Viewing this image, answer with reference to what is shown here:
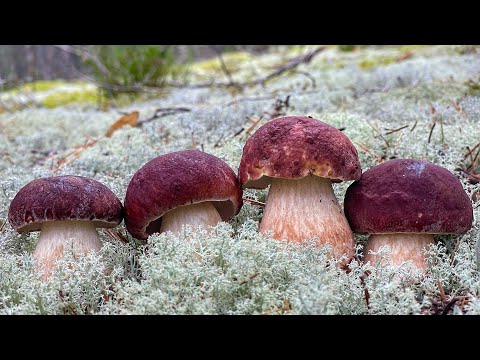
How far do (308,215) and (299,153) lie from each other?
31 cm

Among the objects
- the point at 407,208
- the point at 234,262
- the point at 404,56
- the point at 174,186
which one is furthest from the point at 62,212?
the point at 404,56

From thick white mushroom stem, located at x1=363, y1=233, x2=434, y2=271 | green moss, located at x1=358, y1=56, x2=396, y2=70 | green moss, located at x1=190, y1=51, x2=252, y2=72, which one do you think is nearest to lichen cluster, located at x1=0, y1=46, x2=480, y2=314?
thick white mushroom stem, located at x1=363, y1=233, x2=434, y2=271

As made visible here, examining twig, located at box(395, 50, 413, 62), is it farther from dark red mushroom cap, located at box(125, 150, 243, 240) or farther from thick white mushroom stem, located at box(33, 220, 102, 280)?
thick white mushroom stem, located at box(33, 220, 102, 280)

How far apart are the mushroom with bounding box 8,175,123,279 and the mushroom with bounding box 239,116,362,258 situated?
624mm

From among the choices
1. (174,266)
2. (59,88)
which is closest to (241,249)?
(174,266)

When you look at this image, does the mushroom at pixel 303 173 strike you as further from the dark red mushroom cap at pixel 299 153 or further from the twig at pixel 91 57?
the twig at pixel 91 57

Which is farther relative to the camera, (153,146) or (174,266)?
(153,146)

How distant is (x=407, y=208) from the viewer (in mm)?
1937

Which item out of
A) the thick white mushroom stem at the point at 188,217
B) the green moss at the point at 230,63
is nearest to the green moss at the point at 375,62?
the green moss at the point at 230,63

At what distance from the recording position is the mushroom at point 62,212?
198 centimetres

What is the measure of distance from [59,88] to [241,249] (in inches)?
381

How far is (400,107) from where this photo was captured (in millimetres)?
4227

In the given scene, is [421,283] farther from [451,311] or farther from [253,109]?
[253,109]

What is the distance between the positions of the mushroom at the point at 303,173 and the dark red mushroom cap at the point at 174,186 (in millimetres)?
119
